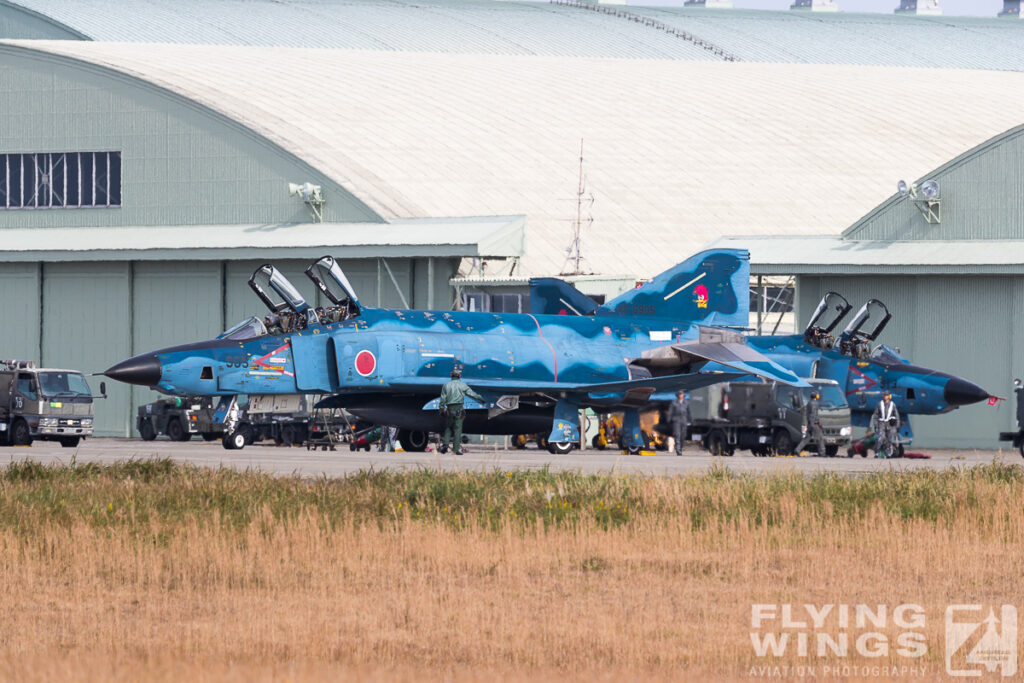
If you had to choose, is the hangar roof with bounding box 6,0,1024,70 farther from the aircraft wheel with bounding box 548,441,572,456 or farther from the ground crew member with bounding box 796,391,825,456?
the ground crew member with bounding box 796,391,825,456

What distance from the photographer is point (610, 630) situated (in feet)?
43.6

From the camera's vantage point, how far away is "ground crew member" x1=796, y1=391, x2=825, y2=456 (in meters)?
39.6

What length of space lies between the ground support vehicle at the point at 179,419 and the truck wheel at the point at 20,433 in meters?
8.06

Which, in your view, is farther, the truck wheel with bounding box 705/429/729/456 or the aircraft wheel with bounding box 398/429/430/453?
the truck wheel with bounding box 705/429/729/456

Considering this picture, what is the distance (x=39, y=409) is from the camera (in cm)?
4084

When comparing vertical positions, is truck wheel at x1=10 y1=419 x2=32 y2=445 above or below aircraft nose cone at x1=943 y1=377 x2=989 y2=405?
below

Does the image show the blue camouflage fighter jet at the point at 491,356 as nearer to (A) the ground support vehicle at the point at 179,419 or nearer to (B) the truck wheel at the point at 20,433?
(B) the truck wheel at the point at 20,433

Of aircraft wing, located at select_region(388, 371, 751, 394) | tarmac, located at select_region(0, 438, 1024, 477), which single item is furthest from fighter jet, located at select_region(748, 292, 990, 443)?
aircraft wing, located at select_region(388, 371, 751, 394)

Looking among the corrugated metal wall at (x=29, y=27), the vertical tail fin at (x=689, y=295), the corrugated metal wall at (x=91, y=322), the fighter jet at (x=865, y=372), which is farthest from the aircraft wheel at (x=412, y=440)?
the corrugated metal wall at (x=29, y=27)

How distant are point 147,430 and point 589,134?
20668 millimetres

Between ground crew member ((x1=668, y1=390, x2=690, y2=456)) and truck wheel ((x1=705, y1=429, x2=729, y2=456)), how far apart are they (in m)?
1.42

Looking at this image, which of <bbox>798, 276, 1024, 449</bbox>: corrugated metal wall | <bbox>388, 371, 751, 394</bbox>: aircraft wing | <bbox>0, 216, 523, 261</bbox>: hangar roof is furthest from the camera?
<bbox>0, 216, 523, 261</bbox>: hangar roof

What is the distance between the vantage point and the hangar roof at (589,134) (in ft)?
179

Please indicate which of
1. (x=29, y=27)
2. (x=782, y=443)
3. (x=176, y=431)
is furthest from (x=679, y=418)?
(x=29, y=27)
